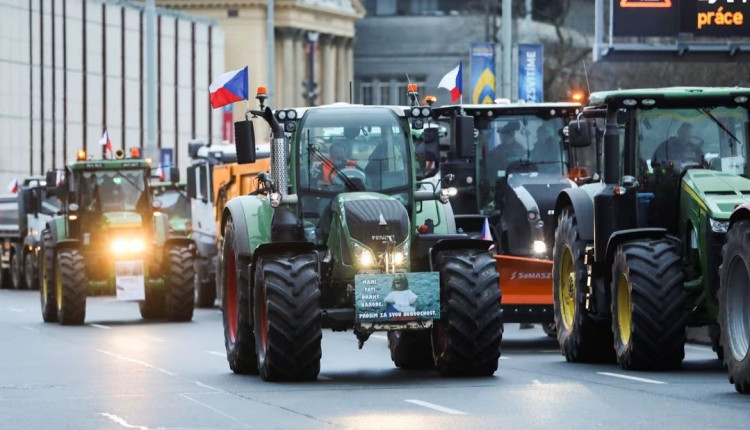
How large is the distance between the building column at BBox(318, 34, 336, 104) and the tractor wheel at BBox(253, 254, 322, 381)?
124390mm

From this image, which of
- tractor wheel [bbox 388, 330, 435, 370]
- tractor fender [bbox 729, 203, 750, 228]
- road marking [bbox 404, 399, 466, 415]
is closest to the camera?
road marking [bbox 404, 399, 466, 415]

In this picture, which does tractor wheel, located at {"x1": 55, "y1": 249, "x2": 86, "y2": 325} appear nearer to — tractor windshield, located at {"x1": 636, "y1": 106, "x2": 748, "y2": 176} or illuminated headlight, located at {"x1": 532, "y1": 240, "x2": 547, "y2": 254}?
illuminated headlight, located at {"x1": 532, "y1": 240, "x2": 547, "y2": 254}

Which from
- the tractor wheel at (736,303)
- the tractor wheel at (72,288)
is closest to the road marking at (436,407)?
the tractor wheel at (736,303)

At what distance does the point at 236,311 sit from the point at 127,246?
50.6ft

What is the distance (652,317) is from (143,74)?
98.7m

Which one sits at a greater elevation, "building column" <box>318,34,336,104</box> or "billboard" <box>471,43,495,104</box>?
"building column" <box>318,34,336,104</box>

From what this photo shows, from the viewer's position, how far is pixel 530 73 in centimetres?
4362

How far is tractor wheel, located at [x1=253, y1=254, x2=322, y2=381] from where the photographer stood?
64.0 feet

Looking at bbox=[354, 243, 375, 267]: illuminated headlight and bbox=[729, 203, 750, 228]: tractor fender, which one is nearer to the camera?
bbox=[729, 203, 750, 228]: tractor fender

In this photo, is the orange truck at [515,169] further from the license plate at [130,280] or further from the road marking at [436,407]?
the road marking at [436,407]

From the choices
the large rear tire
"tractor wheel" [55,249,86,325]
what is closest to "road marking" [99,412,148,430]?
the large rear tire

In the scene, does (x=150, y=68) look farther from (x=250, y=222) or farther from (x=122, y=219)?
(x=250, y=222)

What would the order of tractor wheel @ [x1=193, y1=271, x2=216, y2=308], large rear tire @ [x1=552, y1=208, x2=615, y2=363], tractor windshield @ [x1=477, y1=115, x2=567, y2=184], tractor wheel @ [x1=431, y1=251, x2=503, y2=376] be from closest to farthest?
1. tractor wheel @ [x1=431, y1=251, x2=503, y2=376]
2. large rear tire @ [x1=552, y1=208, x2=615, y2=363]
3. tractor windshield @ [x1=477, y1=115, x2=567, y2=184]
4. tractor wheel @ [x1=193, y1=271, x2=216, y2=308]

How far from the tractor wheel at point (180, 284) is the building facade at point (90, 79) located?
69023 mm
